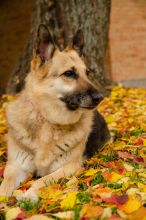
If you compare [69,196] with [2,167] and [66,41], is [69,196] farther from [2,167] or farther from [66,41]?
[66,41]

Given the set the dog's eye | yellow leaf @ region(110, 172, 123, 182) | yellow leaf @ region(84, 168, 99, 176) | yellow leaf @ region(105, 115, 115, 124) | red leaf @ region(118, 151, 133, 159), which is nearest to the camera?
yellow leaf @ region(110, 172, 123, 182)

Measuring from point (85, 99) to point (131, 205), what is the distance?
59.0 inches

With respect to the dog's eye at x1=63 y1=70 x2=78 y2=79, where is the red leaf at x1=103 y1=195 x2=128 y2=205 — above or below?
below

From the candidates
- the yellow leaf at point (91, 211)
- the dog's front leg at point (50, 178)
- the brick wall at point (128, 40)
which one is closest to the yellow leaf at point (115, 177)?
the dog's front leg at point (50, 178)

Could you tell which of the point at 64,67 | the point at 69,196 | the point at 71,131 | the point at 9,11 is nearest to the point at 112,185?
the point at 69,196

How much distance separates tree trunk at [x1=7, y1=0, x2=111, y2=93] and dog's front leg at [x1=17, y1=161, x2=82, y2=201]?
162 inches

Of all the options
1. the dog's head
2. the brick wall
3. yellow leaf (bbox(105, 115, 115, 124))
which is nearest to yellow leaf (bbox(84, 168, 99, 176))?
the dog's head

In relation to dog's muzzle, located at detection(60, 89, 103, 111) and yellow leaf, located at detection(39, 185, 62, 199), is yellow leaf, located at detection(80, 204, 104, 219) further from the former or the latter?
dog's muzzle, located at detection(60, 89, 103, 111)

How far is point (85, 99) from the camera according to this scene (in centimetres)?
426

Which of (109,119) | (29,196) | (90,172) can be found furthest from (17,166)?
(109,119)

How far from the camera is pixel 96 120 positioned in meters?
5.10

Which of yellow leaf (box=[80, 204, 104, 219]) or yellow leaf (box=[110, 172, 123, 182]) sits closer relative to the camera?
yellow leaf (box=[80, 204, 104, 219])

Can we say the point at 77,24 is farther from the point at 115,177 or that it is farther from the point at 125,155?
the point at 115,177

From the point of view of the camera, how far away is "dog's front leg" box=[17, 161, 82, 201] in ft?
11.4
